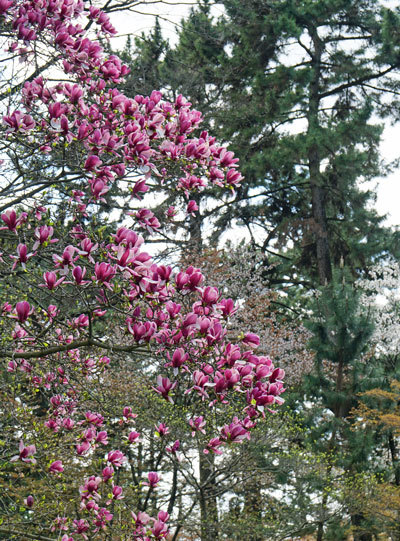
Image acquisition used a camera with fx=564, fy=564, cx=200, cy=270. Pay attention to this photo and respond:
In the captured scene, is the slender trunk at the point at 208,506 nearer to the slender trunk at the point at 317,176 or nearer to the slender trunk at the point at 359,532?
the slender trunk at the point at 359,532

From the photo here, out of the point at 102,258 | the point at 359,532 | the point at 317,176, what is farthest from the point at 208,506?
the point at 317,176

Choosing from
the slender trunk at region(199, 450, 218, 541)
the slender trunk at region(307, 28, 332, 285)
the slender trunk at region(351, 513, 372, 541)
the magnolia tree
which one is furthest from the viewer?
the slender trunk at region(307, 28, 332, 285)

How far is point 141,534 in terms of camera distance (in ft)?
10.9

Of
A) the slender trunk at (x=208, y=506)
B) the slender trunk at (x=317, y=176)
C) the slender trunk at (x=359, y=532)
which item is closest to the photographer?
the slender trunk at (x=208, y=506)

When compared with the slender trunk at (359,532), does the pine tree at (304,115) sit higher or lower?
higher

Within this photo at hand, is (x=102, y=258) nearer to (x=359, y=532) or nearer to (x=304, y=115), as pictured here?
(x=359, y=532)

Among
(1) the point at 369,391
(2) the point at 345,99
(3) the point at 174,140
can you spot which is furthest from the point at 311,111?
(3) the point at 174,140

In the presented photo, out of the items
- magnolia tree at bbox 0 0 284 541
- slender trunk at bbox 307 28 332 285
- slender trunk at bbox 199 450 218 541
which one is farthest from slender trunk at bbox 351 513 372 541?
magnolia tree at bbox 0 0 284 541

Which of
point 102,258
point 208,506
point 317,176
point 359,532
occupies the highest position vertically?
point 317,176

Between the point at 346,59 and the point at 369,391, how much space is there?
32.0 ft

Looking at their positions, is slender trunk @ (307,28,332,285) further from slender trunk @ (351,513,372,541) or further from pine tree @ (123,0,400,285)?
slender trunk @ (351,513,372,541)

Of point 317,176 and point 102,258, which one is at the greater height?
point 317,176

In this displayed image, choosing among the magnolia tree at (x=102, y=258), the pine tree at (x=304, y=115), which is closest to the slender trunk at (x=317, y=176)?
the pine tree at (x=304, y=115)

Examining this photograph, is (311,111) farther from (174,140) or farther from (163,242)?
(174,140)
